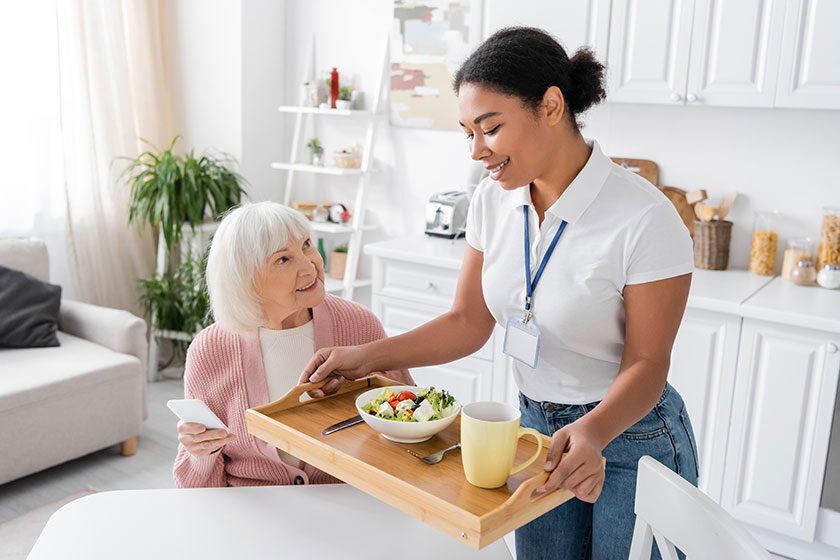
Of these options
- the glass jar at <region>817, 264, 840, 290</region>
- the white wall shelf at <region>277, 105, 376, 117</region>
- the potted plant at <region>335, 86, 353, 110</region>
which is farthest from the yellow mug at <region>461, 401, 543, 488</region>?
the potted plant at <region>335, 86, 353, 110</region>

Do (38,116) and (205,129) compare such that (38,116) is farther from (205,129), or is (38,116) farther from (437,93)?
(437,93)

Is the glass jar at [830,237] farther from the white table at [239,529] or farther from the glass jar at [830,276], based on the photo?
the white table at [239,529]

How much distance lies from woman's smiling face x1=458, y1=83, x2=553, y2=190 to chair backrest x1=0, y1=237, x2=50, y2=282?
8.76 ft

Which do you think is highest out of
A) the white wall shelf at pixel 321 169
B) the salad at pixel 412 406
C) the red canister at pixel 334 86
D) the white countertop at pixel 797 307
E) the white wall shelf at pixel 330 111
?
the red canister at pixel 334 86

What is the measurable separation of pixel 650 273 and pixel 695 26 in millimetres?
1663

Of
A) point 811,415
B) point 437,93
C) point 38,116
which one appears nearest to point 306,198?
point 437,93

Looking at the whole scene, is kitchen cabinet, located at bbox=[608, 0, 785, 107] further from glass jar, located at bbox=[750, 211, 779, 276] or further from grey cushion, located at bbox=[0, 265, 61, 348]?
grey cushion, located at bbox=[0, 265, 61, 348]

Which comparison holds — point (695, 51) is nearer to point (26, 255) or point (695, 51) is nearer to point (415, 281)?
point (415, 281)

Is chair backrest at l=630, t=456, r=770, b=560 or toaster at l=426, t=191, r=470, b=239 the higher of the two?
toaster at l=426, t=191, r=470, b=239

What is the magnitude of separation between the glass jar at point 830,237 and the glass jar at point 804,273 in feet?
0.17

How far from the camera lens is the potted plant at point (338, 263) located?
151 inches

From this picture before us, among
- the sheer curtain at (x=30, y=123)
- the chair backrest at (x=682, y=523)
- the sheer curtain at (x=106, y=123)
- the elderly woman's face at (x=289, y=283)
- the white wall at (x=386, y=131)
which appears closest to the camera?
the chair backrest at (x=682, y=523)

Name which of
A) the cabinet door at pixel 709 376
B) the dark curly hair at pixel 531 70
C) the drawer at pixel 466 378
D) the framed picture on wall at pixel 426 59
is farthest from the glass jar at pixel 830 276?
the dark curly hair at pixel 531 70

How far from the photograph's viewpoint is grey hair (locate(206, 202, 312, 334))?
1.66 metres
